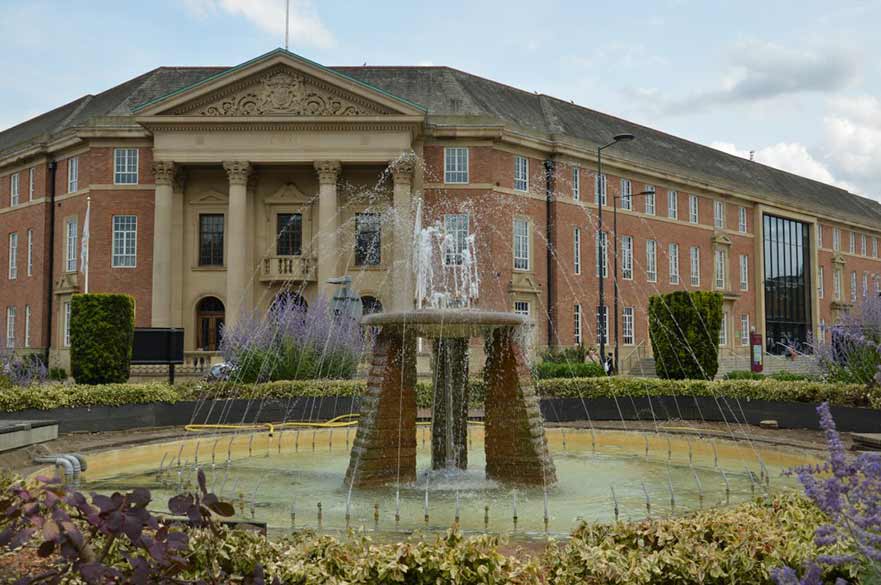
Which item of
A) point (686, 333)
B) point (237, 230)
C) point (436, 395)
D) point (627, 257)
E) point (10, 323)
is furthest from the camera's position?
point (627, 257)

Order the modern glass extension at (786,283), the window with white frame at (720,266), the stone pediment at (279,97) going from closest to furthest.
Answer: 1. the stone pediment at (279,97)
2. the window with white frame at (720,266)
3. the modern glass extension at (786,283)

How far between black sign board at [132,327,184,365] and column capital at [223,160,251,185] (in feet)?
62.0

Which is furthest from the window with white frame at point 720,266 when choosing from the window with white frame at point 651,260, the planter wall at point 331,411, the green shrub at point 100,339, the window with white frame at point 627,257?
the green shrub at point 100,339

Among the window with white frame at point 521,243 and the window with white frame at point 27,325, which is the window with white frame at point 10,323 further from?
the window with white frame at point 521,243

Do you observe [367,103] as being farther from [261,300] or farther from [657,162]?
[657,162]

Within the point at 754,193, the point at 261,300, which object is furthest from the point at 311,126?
the point at 754,193

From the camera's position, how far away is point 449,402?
1007 cm

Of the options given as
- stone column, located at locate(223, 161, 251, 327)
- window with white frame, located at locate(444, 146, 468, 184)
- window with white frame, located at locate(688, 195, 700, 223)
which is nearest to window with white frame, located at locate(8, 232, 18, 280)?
stone column, located at locate(223, 161, 251, 327)

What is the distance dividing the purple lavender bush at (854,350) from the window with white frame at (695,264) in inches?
1450

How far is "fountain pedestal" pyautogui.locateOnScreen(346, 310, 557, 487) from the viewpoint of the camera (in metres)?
9.21

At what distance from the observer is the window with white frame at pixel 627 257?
157 feet

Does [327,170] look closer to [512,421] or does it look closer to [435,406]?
[435,406]

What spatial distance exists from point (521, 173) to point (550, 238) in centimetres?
387

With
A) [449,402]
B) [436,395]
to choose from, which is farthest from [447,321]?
[449,402]
